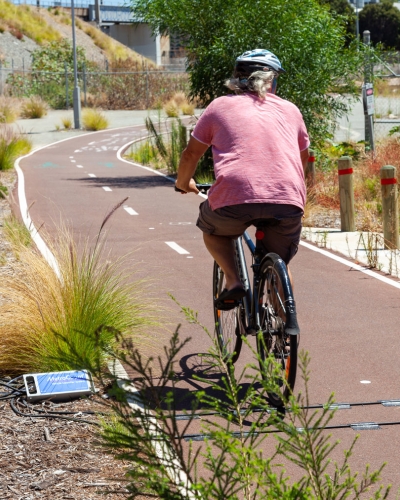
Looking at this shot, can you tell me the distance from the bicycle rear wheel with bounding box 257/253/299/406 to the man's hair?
926 mm

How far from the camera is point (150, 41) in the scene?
100312mm

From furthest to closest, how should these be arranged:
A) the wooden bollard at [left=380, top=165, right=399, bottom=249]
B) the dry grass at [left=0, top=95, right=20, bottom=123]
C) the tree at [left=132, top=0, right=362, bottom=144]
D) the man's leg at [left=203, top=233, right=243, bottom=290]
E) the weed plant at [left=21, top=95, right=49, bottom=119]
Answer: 1. the weed plant at [left=21, top=95, right=49, bottom=119]
2. the dry grass at [left=0, top=95, right=20, bottom=123]
3. the tree at [left=132, top=0, right=362, bottom=144]
4. the wooden bollard at [left=380, top=165, right=399, bottom=249]
5. the man's leg at [left=203, top=233, right=243, bottom=290]

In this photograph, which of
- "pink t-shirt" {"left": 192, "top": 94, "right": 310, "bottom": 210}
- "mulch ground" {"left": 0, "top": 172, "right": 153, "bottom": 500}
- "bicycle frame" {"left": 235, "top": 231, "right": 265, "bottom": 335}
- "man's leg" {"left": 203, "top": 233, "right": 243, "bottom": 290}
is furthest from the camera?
"man's leg" {"left": 203, "top": 233, "right": 243, "bottom": 290}

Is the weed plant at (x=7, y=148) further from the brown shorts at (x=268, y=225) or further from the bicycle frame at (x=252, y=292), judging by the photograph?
the brown shorts at (x=268, y=225)

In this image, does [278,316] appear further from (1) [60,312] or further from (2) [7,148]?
(2) [7,148]

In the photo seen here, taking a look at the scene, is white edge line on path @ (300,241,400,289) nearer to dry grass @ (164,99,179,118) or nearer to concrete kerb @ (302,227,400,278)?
concrete kerb @ (302,227,400,278)

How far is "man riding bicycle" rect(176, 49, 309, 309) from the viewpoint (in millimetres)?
5297

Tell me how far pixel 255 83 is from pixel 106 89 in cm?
5715

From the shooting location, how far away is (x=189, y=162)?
5.84 metres

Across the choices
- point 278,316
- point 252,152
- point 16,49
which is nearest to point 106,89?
point 16,49

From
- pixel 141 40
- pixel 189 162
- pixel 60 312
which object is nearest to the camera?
pixel 189 162

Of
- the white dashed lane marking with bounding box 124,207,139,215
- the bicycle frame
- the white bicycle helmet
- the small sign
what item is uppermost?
the white bicycle helmet

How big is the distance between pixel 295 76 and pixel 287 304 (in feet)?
50.3

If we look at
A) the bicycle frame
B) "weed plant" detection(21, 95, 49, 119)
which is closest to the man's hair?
the bicycle frame
